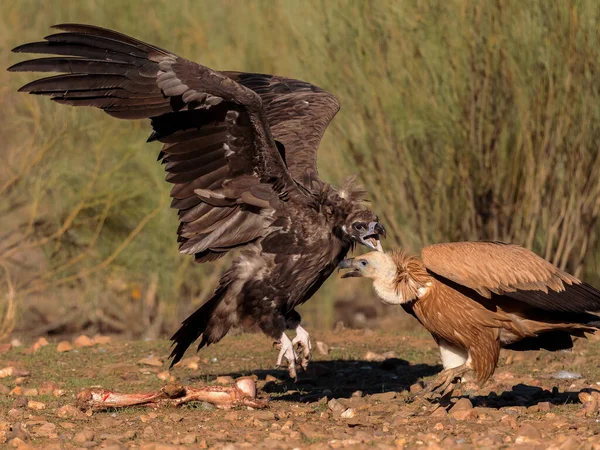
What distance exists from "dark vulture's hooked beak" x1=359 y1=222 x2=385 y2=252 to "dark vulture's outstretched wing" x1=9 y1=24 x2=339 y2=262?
0.55m

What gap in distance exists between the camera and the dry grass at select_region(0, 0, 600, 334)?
11.0 m

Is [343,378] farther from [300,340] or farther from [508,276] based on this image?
[508,276]

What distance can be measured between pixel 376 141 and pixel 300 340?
5079 millimetres

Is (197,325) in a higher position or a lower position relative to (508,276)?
lower

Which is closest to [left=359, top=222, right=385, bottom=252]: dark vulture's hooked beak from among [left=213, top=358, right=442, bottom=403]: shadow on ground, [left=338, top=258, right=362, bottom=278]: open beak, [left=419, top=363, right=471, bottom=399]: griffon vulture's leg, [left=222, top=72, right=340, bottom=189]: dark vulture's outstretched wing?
[left=338, top=258, right=362, bottom=278]: open beak

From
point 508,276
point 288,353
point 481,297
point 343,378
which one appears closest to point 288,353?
point 288,353

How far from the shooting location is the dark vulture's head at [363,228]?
24.4ft

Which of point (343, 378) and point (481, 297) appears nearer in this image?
point (481, 297)

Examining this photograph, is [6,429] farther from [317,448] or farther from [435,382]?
[435,382]

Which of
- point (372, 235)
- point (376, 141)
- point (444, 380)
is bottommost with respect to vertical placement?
point (444, 380)

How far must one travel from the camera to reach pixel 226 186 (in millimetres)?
7625

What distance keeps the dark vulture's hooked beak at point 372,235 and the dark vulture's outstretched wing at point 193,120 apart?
0.55 meters

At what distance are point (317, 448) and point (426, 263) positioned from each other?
5.60 ft

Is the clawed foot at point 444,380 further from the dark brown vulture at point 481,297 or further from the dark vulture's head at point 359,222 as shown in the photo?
the dark vulture's head at point 359,222
